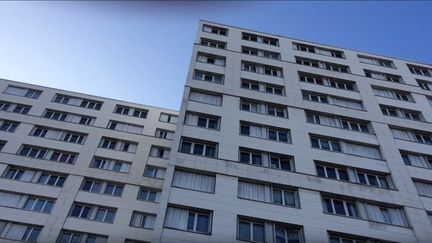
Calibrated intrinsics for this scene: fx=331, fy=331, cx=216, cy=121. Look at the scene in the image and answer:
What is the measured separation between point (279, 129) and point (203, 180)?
7.91m

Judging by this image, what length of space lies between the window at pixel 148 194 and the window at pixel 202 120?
11.5 metres

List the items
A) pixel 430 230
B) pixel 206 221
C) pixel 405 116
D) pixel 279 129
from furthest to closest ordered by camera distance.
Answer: pixel 405 116
pixel 279 129
pixel 430 230
pixel 206 221

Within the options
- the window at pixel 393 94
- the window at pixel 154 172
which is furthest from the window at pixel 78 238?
the window at pixel 393 94

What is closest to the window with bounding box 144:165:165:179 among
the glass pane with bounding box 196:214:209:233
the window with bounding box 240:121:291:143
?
the window with bounding box 240:121:291:143

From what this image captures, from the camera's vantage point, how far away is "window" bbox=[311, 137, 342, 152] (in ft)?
84.7

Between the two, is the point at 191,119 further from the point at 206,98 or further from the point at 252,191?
the point at 252,191

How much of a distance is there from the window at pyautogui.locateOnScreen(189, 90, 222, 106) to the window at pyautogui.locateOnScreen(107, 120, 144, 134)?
13777 millimetres

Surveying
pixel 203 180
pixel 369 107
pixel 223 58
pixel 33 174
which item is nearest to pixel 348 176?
pixel 369 107

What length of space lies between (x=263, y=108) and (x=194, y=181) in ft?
31.5

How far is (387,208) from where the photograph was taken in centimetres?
2256

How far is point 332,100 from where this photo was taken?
30266 millimetres

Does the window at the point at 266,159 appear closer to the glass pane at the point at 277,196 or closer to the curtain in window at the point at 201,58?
the glass pane at the point at 277,196

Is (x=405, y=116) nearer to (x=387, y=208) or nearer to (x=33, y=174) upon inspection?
(x=387, y=208)

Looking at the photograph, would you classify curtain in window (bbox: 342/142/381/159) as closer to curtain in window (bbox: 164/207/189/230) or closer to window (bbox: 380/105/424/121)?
window (bbox: 380/105/424/121)
